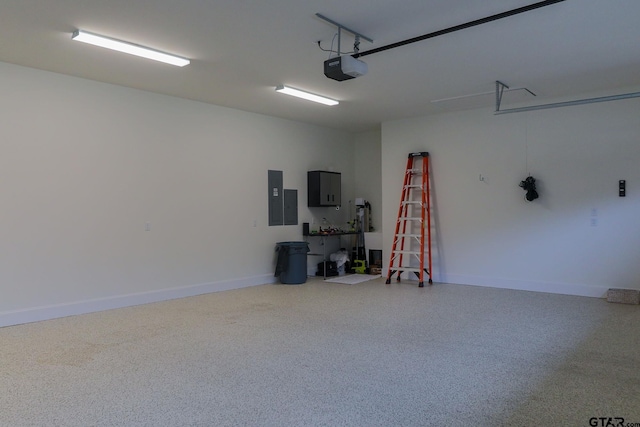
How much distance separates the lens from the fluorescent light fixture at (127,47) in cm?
462

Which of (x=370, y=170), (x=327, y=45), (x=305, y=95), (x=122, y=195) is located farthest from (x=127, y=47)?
(x=370, y=170)

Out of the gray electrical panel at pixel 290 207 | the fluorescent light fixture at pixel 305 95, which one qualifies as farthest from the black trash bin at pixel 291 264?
the fluorescent light fixture at pixel 305 95

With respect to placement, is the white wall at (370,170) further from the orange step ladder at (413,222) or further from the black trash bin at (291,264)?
the black trash bin at (291,264)

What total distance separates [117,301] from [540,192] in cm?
666

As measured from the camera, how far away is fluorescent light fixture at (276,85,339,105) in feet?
21.7

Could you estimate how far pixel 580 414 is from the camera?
9.93 feet

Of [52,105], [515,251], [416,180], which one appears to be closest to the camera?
[52,105]

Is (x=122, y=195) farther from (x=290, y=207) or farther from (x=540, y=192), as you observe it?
(x=540, y=192)

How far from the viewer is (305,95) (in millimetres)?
7000

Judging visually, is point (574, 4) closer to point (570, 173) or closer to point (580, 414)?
point (580, 414)

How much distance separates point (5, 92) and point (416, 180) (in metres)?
6.59

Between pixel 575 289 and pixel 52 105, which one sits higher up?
pixel 52 105

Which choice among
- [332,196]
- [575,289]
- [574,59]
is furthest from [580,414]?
[332,196]

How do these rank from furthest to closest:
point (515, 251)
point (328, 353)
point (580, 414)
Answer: point (515, 251)
point (328, 353)
point (580, 414)
